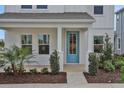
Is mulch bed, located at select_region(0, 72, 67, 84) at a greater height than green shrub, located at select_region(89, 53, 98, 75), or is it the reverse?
green shrub, located at select_region(89, 53, 98, 75)

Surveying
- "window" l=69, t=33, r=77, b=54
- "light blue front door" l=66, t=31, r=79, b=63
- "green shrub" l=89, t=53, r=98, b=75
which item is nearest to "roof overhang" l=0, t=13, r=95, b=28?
"green shrub" l=89, t=53, r=98, b=75

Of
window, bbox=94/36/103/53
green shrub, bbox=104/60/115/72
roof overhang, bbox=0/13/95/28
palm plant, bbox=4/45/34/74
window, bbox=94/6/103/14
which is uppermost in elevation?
window, bbox=94/6/103/14

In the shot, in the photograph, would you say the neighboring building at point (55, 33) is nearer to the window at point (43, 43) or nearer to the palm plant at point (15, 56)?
the window at point (43, 43)

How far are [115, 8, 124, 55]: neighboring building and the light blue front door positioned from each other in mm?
9672

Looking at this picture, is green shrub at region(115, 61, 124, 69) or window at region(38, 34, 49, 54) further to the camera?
window at region(38, 34, 49, 54)

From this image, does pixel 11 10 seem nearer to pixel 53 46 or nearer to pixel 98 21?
pixel 53 46

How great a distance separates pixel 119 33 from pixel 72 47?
38.8 feet

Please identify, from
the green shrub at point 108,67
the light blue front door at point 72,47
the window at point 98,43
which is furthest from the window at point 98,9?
the green shrub at point 108,67

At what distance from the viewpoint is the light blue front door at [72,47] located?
18891mm

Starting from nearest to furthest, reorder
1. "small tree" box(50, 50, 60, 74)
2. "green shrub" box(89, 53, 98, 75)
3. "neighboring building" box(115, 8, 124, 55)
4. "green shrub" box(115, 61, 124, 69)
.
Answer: "green shrub" box(89, 53, 98, 75) → "small tree" box(50, 50, 60, 74) → "green shrub" box(115, 61, 124, 69) → "neighboring building" box(115, 8, 124, 55)

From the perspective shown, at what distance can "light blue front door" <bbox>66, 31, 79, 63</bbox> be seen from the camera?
62.0 ft

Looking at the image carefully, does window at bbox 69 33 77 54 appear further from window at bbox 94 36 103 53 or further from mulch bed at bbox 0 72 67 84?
mulch bed at bbox 0 72 67 84

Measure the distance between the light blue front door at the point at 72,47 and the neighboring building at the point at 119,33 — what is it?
9672mm

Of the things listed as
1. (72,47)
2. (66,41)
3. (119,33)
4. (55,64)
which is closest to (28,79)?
(55,64)
